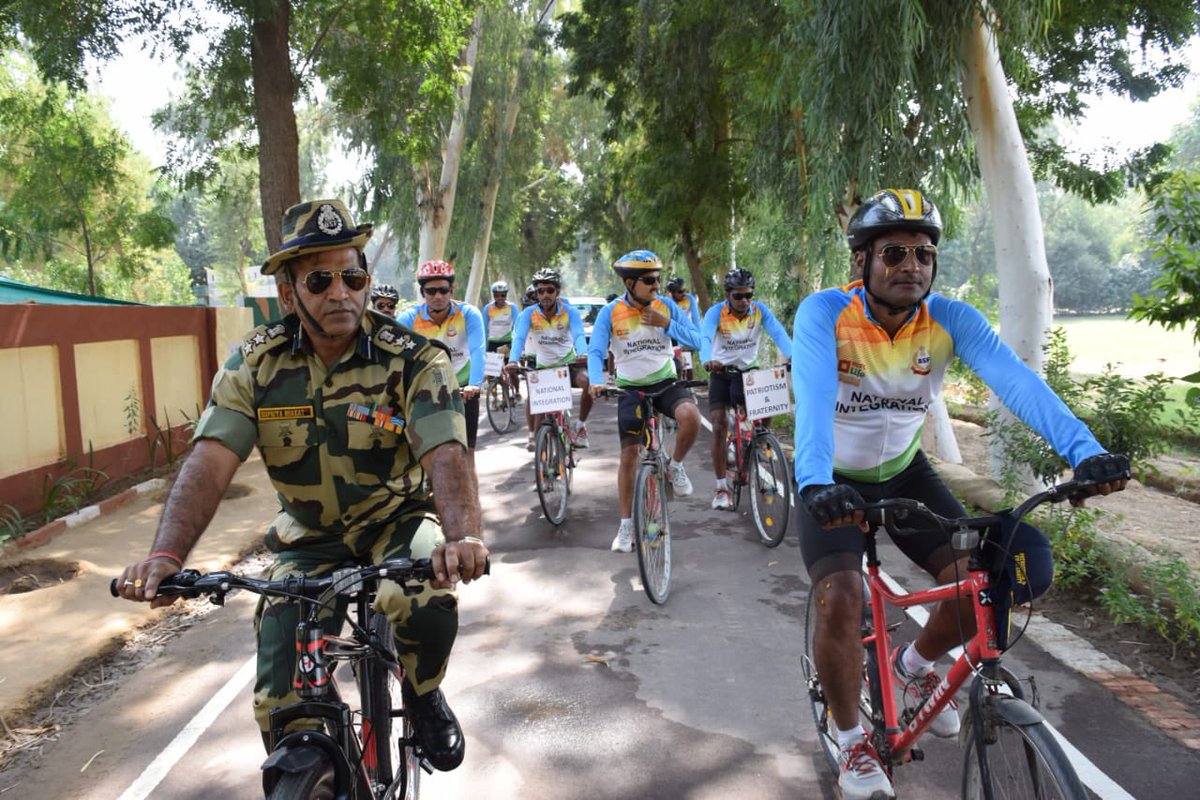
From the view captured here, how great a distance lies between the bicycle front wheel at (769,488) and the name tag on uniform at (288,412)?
16.2 ft

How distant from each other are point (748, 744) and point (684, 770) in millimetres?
380

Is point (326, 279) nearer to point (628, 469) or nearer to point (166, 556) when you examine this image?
point (166, 556)

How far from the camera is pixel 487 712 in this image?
182 inches

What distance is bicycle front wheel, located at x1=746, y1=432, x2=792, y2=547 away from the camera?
742cm

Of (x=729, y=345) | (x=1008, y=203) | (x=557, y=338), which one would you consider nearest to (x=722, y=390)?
(x=729, y=345)

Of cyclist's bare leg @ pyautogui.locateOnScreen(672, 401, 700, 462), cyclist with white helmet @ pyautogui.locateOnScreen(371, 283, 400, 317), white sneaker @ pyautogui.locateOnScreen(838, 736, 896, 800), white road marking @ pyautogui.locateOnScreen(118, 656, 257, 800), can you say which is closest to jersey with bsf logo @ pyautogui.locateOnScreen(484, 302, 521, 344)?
cyclist with white helmet @ pyautogui.locateOnScreen(371, 283, 400, 317)

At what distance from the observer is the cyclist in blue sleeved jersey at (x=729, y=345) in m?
8.61

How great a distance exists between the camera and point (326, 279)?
3055 mm

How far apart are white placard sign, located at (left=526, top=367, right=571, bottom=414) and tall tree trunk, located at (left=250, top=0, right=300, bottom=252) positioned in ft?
19.6

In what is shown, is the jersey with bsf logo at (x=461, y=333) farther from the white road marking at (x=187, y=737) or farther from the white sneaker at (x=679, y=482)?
the white road marking at (x=187, y=737)

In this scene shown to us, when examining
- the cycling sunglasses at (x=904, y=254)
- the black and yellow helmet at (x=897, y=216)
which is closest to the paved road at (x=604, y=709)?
the cycling sunglasses at (x=904, y=254)

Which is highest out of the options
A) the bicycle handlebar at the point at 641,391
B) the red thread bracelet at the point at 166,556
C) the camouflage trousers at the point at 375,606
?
the bicycle handlebar at the point at 641,391

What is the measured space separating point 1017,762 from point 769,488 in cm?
517

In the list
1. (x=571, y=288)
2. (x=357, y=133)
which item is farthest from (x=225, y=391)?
(x=571, y=288)
